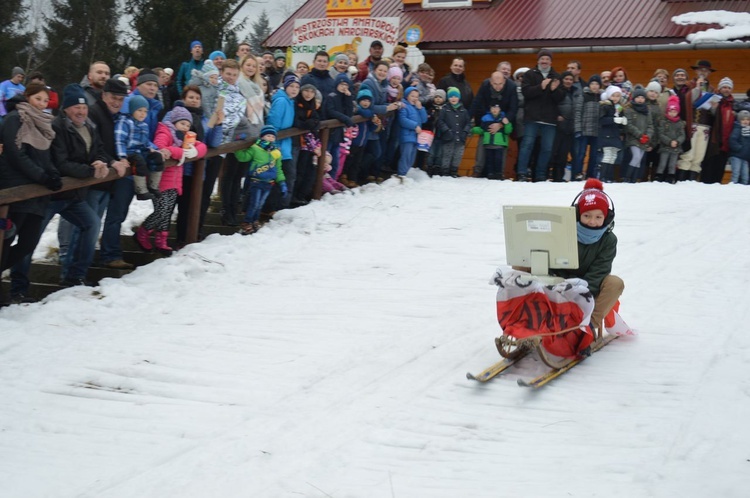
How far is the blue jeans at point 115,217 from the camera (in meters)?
9.00

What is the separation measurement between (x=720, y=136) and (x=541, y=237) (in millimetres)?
9444

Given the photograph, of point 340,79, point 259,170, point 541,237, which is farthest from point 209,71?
point 541,237

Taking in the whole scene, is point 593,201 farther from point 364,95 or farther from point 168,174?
point 364,95

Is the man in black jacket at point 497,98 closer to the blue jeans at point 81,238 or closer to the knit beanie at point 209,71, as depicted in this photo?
the knit beanie at point 209,71

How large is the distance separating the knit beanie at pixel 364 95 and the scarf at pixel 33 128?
6.22 metres

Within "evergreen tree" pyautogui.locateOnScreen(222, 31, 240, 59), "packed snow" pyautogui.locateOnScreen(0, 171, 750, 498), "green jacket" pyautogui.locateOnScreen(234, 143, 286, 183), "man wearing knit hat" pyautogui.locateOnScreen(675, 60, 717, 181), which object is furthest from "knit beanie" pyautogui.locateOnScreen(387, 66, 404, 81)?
"evergreen tree" pyautogui.locateOnScreen(222, 31, 240, 59)

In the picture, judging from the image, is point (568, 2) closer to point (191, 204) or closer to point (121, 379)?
point (191, 204)

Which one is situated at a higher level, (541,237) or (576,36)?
(576,36)

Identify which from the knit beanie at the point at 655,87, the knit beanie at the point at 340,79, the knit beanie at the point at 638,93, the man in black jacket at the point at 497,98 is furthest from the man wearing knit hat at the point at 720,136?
the knit beanie at the point at 340,79

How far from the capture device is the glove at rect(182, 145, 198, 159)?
→ 939 cm

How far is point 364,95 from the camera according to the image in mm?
13242

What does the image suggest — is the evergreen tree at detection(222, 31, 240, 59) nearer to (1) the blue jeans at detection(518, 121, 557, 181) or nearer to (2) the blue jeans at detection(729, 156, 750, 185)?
(1) the blue jeans at detection(518, 121, 557, 181)

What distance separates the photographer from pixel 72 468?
16.8ft

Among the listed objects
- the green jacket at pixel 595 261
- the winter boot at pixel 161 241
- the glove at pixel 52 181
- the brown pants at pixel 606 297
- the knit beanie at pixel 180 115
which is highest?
the knit beanie at pixel 180 115
